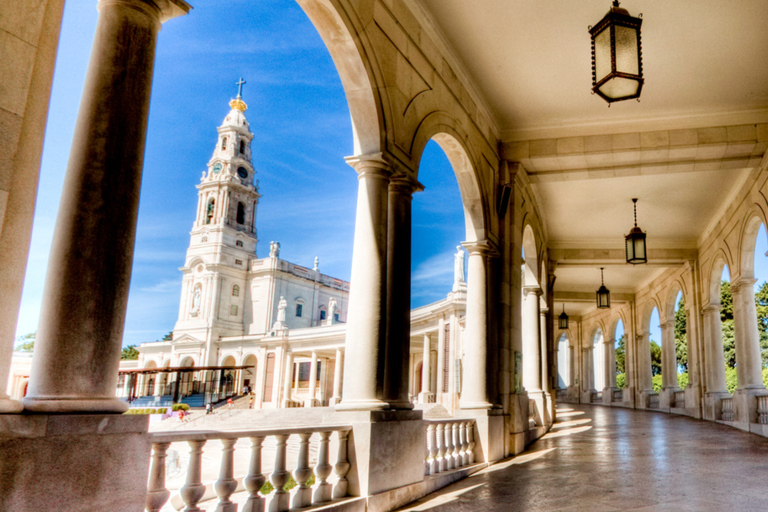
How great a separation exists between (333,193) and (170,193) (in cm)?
3516

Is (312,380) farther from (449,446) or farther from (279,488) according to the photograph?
(279,488)

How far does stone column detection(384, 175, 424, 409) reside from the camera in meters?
7.50

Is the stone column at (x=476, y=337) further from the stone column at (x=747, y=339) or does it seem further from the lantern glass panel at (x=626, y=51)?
the stone column at (x=747, y=339)

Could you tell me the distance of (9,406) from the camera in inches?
130

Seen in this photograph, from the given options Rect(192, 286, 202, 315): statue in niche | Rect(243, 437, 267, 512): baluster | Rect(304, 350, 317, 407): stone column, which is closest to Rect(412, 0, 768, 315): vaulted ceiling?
Rect(243, 437, 267, 512): baluster

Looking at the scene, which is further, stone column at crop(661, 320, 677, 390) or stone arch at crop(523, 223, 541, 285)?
stone column at crop(661, 320, 677, 390)

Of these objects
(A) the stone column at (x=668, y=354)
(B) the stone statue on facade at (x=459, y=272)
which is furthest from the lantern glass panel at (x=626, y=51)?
(B) the stone statue on facade at (x=459, y=272)

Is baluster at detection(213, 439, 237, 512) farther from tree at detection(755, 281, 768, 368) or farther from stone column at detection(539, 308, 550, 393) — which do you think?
tree at detection(755, 281, 768, 368)

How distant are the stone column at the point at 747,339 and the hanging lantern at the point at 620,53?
12.4m

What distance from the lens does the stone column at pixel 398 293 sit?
7.50m

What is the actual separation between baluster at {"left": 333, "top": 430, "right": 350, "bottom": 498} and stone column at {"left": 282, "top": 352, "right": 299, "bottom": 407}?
55.4 meters

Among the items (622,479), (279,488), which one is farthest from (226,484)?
(622,479)

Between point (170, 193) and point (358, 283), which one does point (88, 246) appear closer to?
point (358, 283)

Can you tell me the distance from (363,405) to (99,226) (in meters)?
3.85
